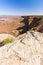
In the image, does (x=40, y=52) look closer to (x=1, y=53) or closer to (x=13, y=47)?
(x=13, y=47)

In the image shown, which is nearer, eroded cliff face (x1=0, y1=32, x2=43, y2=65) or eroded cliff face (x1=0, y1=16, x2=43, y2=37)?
eroded cliff face (x1=0, y1=32, x2=43, y2=65)

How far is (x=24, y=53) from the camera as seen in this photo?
5.67 m

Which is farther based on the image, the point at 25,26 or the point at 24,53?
the point at 25,26

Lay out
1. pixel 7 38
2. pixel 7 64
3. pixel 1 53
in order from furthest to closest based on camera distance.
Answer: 1. pixel 7 38
2. pixel 1 53
3. pixel 7 64

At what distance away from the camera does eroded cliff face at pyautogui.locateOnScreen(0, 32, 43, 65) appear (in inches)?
214

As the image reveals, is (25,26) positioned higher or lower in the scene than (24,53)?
lower

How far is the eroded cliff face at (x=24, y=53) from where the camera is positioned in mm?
5426

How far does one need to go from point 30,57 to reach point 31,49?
0.36 meters

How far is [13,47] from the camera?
19.2 feet

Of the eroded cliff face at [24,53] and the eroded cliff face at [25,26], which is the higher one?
the eroded cliff face at [24,53]

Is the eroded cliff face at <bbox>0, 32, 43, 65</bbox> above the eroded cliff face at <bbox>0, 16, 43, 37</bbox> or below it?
above

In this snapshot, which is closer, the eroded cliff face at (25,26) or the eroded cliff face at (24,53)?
the eroded cliff face at (24,53)

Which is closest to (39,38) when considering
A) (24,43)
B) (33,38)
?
(33,38)

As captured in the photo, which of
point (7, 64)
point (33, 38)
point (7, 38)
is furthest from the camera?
point (7, 38)
